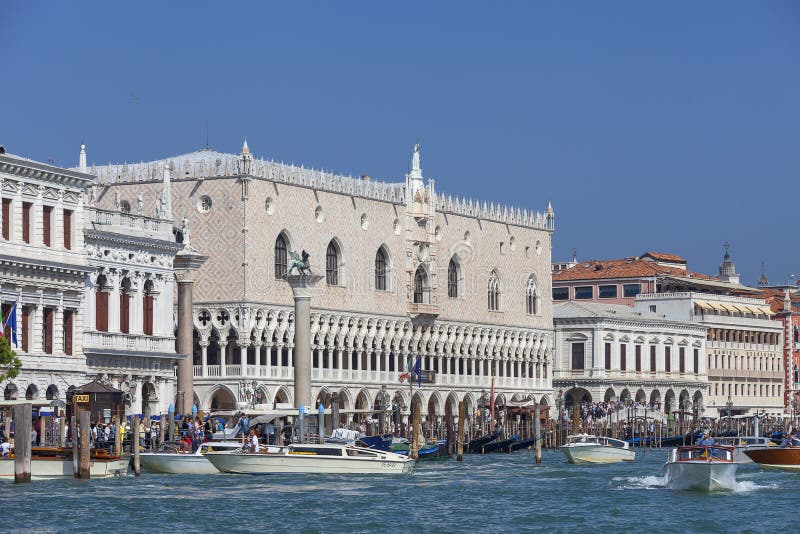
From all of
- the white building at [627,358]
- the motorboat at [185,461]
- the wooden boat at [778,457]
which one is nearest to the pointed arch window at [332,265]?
the white building at [627,358]

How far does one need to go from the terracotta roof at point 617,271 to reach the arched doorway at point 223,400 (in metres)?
39.6

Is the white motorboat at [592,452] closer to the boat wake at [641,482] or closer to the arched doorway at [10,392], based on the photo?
the boat wake at [641,482]

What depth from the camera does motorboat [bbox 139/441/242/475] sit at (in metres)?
53.3

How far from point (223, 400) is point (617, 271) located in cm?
4092

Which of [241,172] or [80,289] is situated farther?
[241,172]

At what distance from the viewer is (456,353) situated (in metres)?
90.4

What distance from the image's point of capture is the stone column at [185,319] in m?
62.8

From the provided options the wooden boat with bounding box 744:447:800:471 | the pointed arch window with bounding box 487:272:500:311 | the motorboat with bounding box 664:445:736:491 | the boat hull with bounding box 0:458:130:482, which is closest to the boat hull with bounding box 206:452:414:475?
the boat hull with bounding box 0:458:130:482

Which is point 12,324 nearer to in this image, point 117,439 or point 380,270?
point 117,439

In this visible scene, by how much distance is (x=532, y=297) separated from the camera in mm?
96562

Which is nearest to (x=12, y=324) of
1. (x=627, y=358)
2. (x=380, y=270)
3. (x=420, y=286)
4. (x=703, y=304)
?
(x=380, y=270)

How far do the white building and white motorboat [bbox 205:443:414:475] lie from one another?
4916 cm

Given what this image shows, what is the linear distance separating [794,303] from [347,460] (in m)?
72.6

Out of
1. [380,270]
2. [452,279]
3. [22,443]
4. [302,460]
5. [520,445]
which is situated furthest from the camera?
[452,279]
